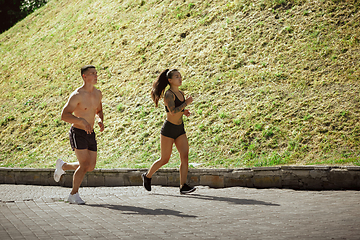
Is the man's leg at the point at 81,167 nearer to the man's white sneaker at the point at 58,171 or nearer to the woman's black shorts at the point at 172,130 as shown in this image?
the man's white sneaker at the point at 58,171

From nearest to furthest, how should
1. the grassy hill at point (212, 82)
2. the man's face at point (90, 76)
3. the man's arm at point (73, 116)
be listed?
1. the man's arm at point (73, 116)
2. the man's face at point (90, 76)
3. the grassy hill at point (212, 82)

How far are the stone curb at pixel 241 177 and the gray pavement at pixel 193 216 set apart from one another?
295mm

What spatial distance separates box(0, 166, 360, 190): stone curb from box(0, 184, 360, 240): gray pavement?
295 millimetres

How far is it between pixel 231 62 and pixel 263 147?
17.0 ft

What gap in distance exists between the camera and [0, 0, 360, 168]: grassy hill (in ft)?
35.2

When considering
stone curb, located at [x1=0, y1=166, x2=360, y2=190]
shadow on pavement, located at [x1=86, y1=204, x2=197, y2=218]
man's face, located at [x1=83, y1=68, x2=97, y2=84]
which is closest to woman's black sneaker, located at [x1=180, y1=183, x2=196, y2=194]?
stone curb, located at [x1=0, y1=166, x2=360, y2=190]

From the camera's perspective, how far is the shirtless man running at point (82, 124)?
261 inches

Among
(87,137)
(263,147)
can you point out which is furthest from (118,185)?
(263,147)

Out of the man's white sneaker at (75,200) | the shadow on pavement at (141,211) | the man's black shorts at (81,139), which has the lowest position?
the shadow on pavement at (141,211)

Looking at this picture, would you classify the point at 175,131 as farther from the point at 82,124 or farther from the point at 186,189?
the point at 82,124

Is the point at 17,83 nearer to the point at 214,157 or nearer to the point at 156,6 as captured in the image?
the point at 156,6

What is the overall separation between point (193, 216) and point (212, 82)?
30.5 ft

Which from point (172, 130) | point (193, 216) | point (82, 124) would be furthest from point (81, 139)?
point (193, 216)

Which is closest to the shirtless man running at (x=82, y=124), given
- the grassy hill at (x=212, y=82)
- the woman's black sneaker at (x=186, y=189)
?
the woman's black sneaker at (x=186, y=189)
